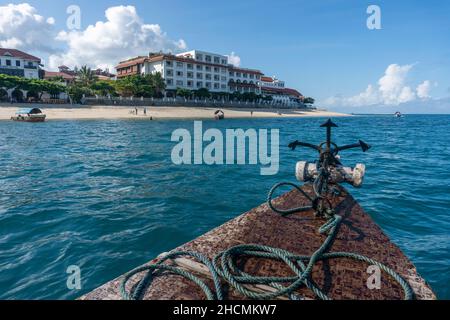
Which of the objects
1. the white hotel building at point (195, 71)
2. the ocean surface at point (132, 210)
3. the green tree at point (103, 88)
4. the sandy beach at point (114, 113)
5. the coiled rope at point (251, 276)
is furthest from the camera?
the white hotel building at point (195, 71)

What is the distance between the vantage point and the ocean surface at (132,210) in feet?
20.0

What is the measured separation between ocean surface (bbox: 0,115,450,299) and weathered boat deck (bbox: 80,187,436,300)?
2.18 metres

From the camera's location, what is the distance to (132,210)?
9.36 m

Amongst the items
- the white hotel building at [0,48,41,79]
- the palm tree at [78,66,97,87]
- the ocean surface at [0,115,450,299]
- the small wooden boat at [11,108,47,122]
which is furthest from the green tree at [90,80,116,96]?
the ocean surface at [0,115,450,299]

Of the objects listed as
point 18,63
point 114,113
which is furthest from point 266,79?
point 18,63

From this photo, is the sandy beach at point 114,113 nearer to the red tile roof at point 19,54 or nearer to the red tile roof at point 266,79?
the red tile roof at point 19,54

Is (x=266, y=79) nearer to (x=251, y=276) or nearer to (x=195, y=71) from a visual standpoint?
(x=195, y=71)

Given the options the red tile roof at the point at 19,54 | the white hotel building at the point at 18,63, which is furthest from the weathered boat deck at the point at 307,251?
the red tile roof at the point at 19,54

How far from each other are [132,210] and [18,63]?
282ft

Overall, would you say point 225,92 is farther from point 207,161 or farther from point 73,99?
point 207,161

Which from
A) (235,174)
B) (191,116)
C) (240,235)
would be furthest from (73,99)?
(240,235)

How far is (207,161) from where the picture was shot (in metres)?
18.8

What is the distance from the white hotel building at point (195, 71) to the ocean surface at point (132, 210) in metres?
69.7

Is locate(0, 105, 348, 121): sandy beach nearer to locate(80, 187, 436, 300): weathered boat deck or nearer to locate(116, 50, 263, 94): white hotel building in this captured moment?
locate(116, 50, 263, 94): white hotel building
